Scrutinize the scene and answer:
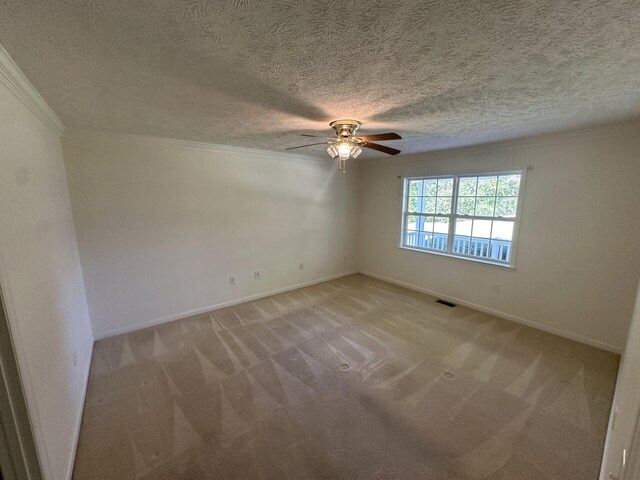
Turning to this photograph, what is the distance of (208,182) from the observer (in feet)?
11.7

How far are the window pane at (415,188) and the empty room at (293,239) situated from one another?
0.04 m

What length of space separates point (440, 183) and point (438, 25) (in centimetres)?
351

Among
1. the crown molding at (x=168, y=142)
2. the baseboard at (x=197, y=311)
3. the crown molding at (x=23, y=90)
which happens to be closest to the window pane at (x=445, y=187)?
the crown molding at (x=168, y=142)

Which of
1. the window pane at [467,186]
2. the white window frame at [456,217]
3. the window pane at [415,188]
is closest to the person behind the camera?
the white window frame at [456,217]

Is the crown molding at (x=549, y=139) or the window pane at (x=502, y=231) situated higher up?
the crown molding at (x=549, y=139)

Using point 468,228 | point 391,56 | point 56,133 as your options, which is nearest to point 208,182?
point 56,133

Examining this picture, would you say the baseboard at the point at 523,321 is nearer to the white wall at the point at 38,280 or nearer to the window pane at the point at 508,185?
the window pane at the point at 508,185

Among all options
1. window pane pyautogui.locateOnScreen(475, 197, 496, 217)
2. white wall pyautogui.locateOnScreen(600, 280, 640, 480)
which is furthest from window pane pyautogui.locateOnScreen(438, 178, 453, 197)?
white wall pyautogui.locateOnScreen(600, 280, 640, 480)

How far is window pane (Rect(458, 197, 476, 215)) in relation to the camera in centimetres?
389

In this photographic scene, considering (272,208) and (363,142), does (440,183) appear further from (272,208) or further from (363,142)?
(272,208)

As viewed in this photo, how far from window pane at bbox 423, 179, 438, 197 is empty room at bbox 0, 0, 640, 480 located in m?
0.08

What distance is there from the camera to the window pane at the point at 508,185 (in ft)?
11.2

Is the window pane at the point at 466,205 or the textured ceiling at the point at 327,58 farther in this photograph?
the window pane at the point at 466,205

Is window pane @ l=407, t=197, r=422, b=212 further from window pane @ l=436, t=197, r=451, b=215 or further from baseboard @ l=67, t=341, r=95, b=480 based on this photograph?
baseboard @ l=67, t=341, r=95, b=480
